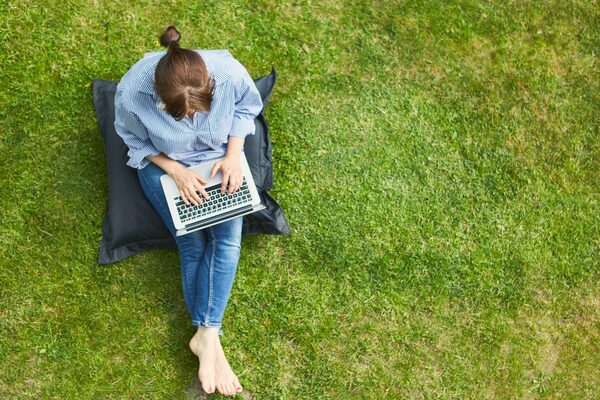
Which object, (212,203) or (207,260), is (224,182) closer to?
(212,203)

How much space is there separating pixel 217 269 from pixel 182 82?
1.19 m

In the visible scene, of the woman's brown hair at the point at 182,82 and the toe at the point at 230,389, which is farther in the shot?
the toe at the point at 230,389

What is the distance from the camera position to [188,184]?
314 centimetres

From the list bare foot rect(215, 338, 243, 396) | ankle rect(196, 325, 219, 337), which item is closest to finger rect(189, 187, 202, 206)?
ankle rect(196, 325, 219, 337)

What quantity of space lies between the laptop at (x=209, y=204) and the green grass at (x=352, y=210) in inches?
22.9

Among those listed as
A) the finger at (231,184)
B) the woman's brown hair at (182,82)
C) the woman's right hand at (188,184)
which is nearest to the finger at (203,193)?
the woman's right hand at (188,184)

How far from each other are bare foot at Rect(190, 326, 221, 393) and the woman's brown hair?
1397 mm

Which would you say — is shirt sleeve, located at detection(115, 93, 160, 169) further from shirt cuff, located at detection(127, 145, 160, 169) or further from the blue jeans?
the blue jeans

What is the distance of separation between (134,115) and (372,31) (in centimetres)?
181

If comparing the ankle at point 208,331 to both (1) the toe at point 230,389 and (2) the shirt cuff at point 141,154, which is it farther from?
(2) the shirt cuff at point 141,154

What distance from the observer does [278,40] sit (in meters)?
3.91

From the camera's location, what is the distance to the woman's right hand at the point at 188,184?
10.3ft

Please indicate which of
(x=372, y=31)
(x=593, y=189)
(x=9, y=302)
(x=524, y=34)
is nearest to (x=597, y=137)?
(x=593, y=189)

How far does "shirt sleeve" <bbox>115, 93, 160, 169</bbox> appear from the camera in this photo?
3.13 meters
